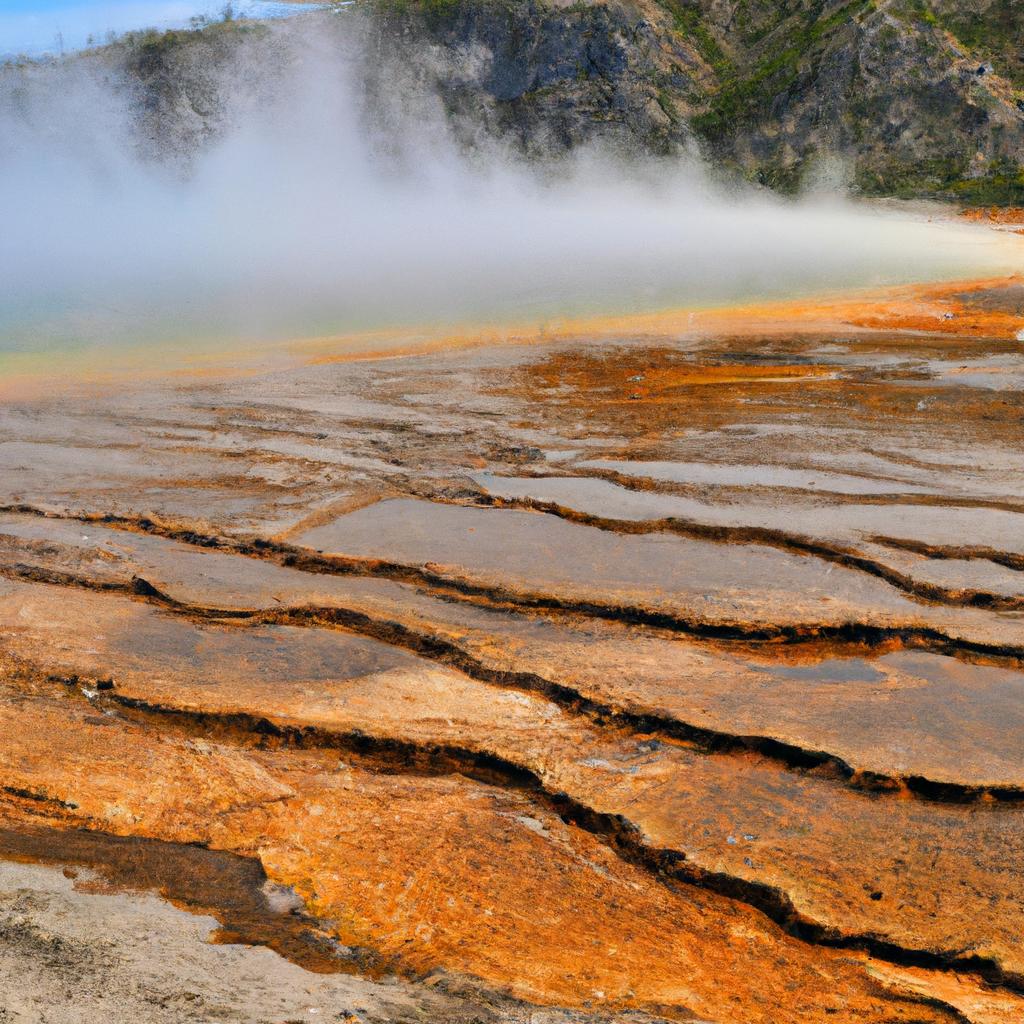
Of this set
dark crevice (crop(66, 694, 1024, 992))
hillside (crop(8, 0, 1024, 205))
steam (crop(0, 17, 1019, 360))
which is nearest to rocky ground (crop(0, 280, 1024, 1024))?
dark crevice (crop(66, 694, 1024, 992))

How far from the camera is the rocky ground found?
319 centimetres

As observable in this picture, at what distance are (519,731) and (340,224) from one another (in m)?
31.3

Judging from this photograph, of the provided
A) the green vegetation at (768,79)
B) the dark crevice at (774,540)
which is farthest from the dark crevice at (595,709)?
the green vegetation at (768,79)

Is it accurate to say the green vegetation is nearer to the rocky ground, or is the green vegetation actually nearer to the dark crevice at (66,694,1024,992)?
the rocky ground

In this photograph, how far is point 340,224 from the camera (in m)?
33.5

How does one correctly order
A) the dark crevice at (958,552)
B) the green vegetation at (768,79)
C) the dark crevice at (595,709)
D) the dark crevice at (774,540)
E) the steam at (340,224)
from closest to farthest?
1. the dark crevice at (595,709)
2. the dark crevice at (774,540)
3. the dark crevice at (958,552)
4. the steam at (340,224)
5. the green vegetation at (768,79)

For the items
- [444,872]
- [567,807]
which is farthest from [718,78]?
[444,872]

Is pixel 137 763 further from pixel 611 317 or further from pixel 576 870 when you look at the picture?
pixel 611 317

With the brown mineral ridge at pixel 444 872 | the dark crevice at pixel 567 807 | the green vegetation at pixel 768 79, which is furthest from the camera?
the green vegetation at pixel 768 79

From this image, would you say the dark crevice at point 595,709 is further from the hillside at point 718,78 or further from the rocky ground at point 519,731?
the hillside at point 718,78

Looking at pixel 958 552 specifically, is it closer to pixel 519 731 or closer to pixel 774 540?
pixel 774 540

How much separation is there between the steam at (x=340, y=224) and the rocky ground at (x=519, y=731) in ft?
30.6

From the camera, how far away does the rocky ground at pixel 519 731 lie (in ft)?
10.5

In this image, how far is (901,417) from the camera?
31.8 ft
